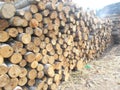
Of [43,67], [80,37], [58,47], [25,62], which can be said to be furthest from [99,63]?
[25,62]

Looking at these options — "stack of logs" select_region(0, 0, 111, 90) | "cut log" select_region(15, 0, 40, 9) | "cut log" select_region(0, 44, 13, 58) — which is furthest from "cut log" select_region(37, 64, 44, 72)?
"cut log" select_region(15, 0, 40, 9)

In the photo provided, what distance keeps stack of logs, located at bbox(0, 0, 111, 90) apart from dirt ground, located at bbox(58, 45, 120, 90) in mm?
198

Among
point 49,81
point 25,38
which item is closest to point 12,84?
point 25,38

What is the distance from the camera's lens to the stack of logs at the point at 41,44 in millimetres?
3367

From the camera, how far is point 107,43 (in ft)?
25.4

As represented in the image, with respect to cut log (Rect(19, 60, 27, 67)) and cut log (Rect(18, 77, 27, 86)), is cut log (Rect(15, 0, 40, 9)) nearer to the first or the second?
cut log (Rect(19, 60, 27, 67))

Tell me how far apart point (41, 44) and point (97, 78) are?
1.63m

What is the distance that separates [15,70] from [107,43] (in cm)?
500

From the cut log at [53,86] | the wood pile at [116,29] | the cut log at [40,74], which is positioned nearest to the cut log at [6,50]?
the cut log at [40,74]

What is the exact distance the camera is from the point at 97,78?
479 centimetres

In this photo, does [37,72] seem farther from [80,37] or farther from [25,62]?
[80,37]

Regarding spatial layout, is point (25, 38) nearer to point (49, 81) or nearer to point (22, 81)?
point (22, 81)

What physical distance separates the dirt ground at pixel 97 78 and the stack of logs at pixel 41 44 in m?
0.20

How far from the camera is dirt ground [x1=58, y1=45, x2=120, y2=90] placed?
439cm
